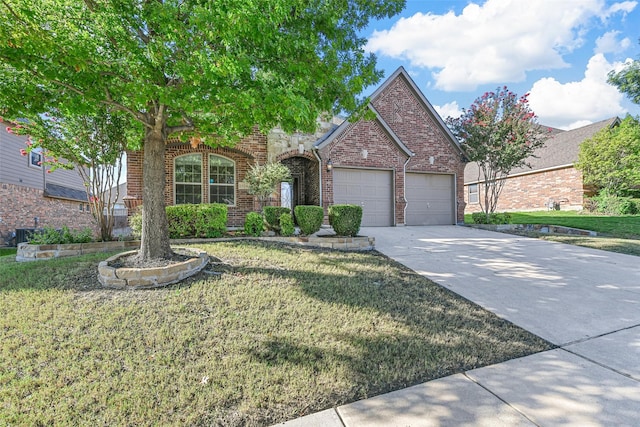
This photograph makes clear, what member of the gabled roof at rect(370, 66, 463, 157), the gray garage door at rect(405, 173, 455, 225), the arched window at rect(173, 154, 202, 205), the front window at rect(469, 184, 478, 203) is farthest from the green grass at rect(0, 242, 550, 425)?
the front window at rect(469, 184, 478, 203)

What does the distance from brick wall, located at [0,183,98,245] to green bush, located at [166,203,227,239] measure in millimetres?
4705

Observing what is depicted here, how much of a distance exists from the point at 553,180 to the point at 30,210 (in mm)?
28444

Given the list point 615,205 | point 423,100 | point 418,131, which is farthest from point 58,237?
point 615,205

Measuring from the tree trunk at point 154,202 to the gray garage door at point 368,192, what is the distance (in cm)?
734

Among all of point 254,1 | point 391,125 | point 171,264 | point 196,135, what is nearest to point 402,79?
point 391,125

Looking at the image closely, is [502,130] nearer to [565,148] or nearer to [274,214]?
[274,214]

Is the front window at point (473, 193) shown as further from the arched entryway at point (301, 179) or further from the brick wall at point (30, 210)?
the brick wall at point (30, 210)

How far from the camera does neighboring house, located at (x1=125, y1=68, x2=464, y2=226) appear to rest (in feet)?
34.2

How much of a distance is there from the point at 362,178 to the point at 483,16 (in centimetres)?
654

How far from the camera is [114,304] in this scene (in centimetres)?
350

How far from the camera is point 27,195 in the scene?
12.0 metres

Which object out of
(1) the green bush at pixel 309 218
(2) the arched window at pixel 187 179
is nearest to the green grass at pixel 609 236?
(1) the green bush at pixel 309 218

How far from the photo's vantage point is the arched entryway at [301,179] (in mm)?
12046

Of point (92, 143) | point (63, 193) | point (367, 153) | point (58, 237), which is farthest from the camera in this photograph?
point (63, 193)
